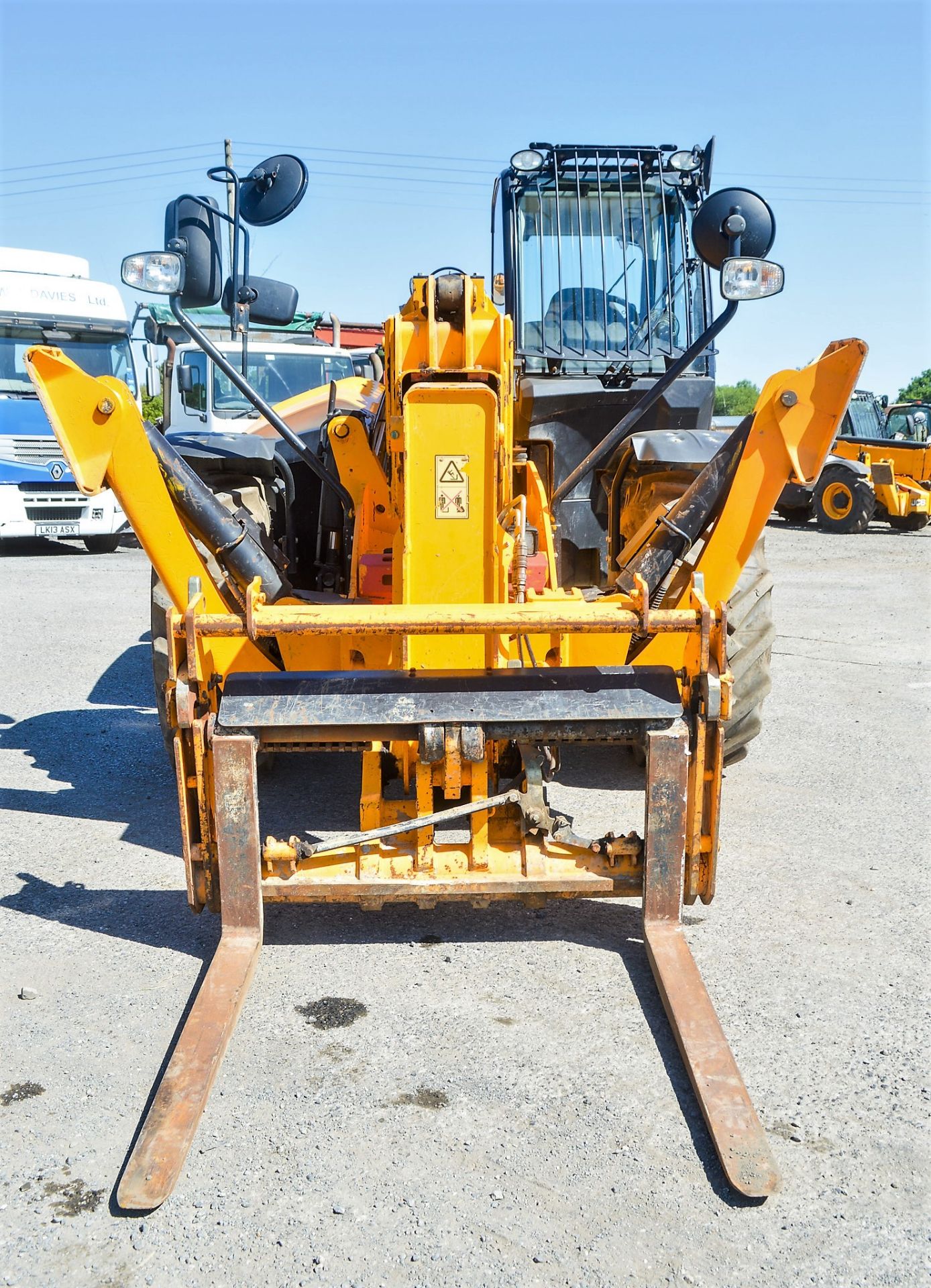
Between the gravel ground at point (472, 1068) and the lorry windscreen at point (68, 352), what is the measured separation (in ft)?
35.8

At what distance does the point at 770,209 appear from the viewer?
14.0 feet

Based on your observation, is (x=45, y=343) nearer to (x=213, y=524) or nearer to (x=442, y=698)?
(x=213, y=524)

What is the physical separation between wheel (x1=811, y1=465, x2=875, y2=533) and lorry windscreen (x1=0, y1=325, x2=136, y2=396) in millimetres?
10857

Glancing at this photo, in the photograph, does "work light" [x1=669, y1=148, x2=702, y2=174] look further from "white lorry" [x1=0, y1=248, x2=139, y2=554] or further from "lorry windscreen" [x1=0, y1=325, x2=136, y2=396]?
"white lorry" [x1=0, y1=248, x2=139, y2=554]

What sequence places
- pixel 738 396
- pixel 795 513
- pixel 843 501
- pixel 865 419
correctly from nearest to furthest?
pixel 843 501 → pixel 795 513 → pixel 865 419 → pixel 738 396

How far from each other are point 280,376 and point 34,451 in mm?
5641

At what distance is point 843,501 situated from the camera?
60.0ft

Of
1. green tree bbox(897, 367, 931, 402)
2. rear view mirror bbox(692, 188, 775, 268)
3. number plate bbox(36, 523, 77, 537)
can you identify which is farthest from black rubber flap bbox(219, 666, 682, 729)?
green tree bbox(897, 367, 931, 402)

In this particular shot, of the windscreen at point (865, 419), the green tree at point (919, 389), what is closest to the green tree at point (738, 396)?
the green tree at point (919, 389)

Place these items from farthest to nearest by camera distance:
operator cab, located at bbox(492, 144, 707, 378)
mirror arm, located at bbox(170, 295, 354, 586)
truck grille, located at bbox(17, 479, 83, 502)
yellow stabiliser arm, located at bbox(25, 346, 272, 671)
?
1. truck grille, located at bbox(17, 479, 83, 502)
2. operator cab, located at bbox(492, 144, 707, 378)
3. mirror arm, located at bbox(170, 295, 354, 586)
4. yellow stabiliser arm, located at bbox(25, 346, 272, 671)

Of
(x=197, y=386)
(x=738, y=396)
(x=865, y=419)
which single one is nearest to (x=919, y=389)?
(x=738, y=396)

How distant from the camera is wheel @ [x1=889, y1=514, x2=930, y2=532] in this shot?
18719 millimetres

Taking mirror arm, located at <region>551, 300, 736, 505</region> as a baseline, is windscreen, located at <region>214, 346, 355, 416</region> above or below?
above

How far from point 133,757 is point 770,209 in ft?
13.3
